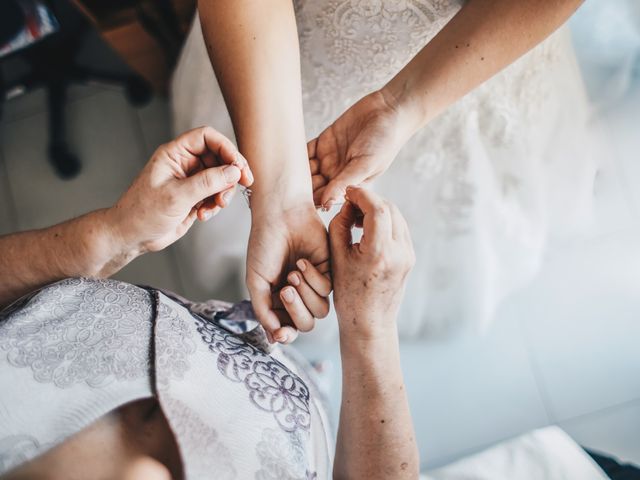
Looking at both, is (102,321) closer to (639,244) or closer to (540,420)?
(540,420)

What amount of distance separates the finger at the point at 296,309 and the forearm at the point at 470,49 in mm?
367

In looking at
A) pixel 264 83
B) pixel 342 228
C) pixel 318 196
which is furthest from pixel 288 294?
pixel 264 83

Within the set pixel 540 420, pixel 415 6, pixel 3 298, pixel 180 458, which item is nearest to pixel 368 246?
pixel 180 458

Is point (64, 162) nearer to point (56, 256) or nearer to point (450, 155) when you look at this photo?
point (56, 256)

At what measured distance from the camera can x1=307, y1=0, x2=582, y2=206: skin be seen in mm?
812

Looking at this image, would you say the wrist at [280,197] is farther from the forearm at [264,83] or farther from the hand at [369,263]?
the hand at [369,263]

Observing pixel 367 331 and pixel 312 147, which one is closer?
pixel 367 331

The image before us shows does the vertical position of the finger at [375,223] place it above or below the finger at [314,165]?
below

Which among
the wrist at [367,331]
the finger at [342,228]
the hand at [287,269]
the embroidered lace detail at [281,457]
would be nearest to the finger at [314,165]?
the hand at [287,269]

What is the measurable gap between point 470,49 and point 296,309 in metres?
0.52

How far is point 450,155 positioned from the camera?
3.40ft

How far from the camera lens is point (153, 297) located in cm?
71

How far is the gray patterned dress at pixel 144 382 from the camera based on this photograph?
0.58m

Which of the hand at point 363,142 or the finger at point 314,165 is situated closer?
the hand at point 363,142
